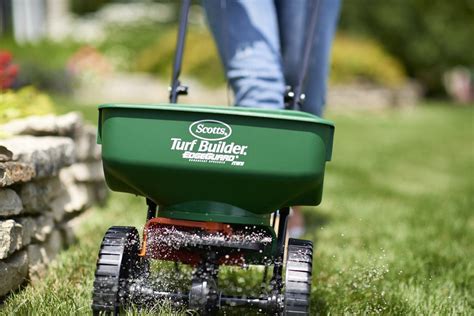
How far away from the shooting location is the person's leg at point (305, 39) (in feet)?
9.09

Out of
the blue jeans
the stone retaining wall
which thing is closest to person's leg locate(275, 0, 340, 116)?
the blue jeans

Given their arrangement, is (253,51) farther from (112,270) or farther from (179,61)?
(112,270)

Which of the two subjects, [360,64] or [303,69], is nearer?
[303,69]

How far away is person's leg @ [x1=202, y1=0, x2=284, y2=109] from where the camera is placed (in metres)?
2.46

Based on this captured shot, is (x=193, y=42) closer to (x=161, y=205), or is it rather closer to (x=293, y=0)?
(x=293, y=0)

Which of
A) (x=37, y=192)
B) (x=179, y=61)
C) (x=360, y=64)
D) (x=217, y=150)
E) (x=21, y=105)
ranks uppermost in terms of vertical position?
(x=360, y=64)

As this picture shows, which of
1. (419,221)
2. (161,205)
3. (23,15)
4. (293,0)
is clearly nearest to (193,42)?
(23,15)

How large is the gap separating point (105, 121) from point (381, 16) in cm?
1427

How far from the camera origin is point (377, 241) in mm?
3363

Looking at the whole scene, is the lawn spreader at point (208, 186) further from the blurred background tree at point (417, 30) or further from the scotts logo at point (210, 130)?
the blurred background tree at point (417, 30)

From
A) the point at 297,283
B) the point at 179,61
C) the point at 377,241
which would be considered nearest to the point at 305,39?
the point at 179,61

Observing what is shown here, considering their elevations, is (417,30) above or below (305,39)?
above

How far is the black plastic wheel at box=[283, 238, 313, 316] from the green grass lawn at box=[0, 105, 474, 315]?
1.22ft

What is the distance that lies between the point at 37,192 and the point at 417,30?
1439 cm
